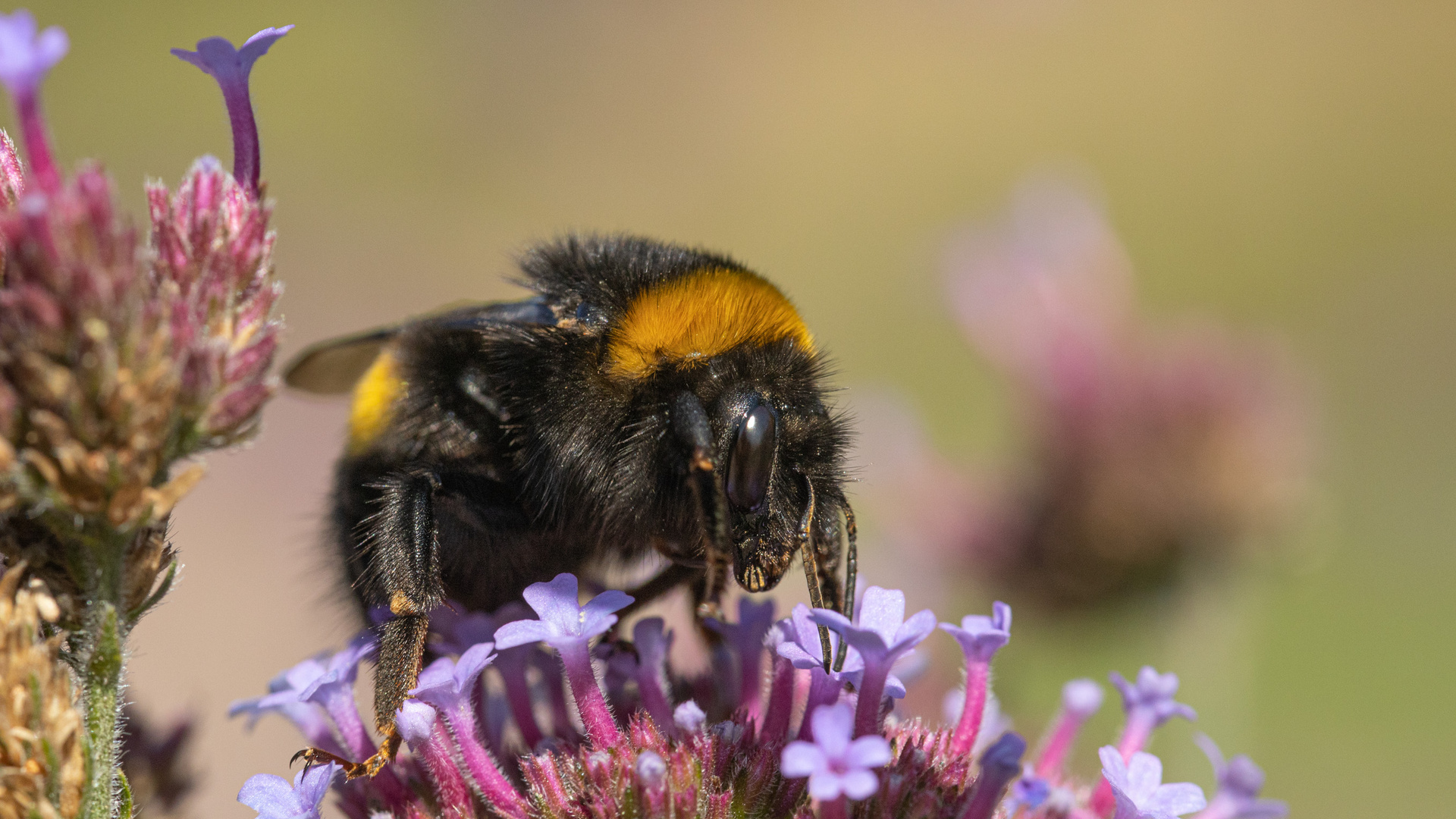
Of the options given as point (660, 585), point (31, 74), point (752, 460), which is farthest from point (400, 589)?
point (31, 74)

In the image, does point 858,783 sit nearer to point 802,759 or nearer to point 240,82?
point 802,759

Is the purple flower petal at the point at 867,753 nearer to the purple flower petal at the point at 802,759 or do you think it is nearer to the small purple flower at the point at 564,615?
the purple flower petal at the point at 802,759

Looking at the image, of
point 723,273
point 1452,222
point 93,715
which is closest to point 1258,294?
point 1452,222

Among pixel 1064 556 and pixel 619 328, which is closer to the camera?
pixel 619 328

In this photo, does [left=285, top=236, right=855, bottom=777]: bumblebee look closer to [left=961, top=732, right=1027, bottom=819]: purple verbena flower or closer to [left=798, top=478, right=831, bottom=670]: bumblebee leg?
[left=798, top=478, right=831, bottom=670]: bumblebee leg

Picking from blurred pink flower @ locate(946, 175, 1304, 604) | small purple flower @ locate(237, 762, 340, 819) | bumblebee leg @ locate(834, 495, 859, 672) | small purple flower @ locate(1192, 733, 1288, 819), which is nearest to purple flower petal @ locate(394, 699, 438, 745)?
small purple flower @ locate(237, 762, 340, 819)

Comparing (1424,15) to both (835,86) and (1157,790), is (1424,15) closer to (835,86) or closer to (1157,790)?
(835,86)

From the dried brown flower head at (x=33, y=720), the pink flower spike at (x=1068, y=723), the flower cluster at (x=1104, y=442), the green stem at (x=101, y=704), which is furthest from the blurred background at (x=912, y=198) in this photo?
the dried brown flower head at (x=33, y=720)
